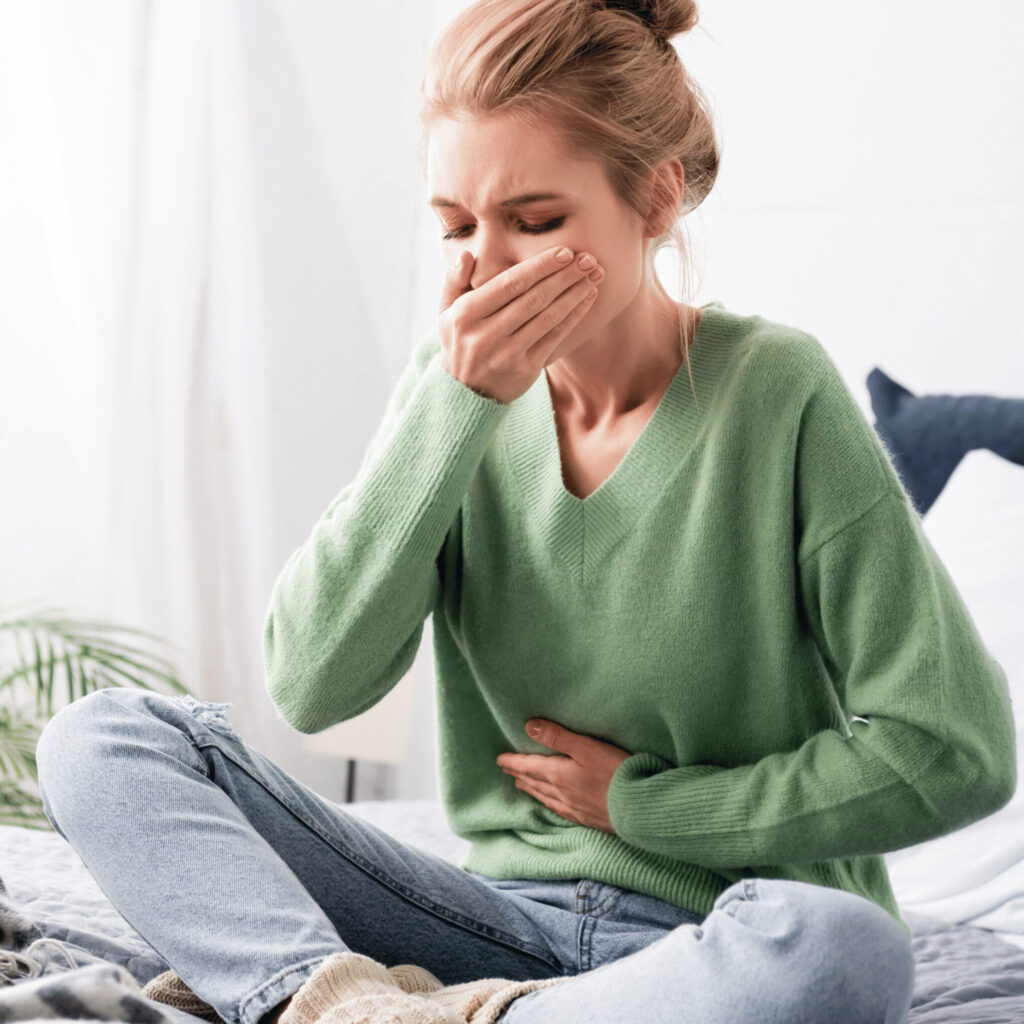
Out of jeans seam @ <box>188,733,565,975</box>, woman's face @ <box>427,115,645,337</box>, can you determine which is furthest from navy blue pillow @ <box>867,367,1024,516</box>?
jeans seam @ <box>188,733,565,975</box>

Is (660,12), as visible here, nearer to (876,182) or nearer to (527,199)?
(527,199)

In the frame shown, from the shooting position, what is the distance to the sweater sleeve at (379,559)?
117 cm

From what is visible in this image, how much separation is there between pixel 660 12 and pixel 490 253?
0.95ft

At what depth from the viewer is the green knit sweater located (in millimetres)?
1066

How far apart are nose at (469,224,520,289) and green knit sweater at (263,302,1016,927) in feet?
0.37

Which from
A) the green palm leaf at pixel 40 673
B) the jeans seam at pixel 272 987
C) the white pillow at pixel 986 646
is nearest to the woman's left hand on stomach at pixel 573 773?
the jeans seam at pixel 272 987

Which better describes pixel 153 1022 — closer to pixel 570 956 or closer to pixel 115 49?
pixel 570 956

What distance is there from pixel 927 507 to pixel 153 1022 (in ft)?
4.91

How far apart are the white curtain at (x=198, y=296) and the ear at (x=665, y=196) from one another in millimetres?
1518

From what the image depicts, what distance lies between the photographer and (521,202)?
42.4 inches

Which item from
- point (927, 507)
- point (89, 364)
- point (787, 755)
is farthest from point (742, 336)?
point (89, 364)

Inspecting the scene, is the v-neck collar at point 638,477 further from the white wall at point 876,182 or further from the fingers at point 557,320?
the white wall at point 876,182

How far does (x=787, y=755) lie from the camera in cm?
112

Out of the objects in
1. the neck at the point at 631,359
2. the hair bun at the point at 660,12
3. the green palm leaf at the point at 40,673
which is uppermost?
the hair bun at the point at 660,12
